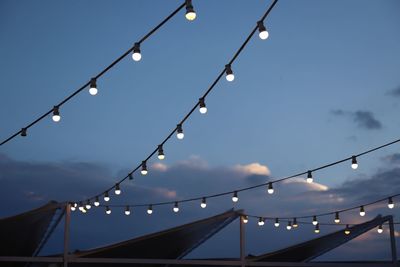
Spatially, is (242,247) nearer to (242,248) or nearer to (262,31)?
(242,248)

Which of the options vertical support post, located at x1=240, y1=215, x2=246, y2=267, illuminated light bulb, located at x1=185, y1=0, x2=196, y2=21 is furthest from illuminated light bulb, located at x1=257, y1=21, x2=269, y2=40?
vertical support post, located at x1=240, y1=215, x2=246, y2=267

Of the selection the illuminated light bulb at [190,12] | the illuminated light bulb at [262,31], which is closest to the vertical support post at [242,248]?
the illuminated light bulb at [262,31]

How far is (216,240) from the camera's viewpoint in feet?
113

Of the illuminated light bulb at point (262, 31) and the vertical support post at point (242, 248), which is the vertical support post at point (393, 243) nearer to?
the vertical support post at point (242, 248)

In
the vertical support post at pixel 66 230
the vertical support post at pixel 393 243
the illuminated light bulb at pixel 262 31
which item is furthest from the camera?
the vertical support post at pixel 393 243

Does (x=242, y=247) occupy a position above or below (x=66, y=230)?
below

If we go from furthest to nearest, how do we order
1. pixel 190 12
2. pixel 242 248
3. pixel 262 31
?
pixel 242 248
pixel 262 31
pixel 190 12

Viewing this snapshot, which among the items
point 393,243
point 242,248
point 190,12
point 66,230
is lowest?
point 242,248

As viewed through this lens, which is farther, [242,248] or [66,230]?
[242,248]

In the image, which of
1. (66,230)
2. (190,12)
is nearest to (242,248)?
(66,230)

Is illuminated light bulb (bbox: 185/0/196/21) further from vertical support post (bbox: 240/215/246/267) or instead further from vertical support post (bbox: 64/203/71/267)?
vertical support post (bbox: 240/215/246/267)

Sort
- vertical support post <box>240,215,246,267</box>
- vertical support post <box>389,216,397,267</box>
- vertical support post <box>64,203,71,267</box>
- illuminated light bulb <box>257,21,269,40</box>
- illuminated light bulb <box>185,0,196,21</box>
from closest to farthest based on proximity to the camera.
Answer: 1. illuminated light bulb <box>185,0,196,21</box>
2. illuminated light bulb <box>257,21,269,40</box>
3. vertical support post <box>64,203,71,267</box>
4. vertical support post <box>240,215,246,267</box>
5. vertical support post <box>389,216,397,267</box>

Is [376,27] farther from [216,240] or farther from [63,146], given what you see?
[63,146]

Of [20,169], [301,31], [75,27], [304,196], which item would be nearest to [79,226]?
[20,169]
